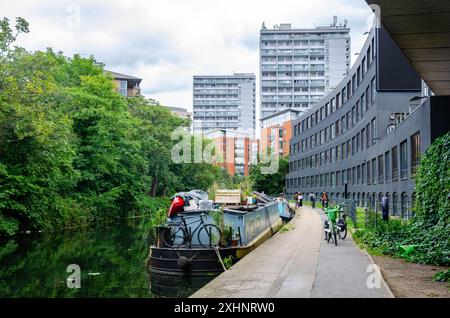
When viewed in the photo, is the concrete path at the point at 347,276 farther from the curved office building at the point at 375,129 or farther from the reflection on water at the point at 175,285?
the curved office building at the point at 375,129

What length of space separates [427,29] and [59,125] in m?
22.5

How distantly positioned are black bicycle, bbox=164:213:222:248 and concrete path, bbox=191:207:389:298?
1638 millimetres

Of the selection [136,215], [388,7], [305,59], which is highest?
Result: [305,59]

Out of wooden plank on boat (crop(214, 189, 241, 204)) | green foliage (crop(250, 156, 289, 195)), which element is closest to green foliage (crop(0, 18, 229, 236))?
wooden plank on boat (crop(214, 189, 241, 204))

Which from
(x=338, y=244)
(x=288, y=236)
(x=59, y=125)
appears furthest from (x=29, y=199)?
(x=338, y=244)

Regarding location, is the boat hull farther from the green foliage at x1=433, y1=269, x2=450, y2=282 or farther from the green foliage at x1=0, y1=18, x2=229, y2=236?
the green foliage at x1=0, y1=18, x2=229, y2=236

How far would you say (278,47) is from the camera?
15038 cm

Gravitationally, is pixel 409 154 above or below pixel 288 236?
above

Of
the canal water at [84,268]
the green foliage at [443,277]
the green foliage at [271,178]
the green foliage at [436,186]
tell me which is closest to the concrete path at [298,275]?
the green foliage at [443,277]

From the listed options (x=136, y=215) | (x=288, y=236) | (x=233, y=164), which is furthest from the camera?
(x=233, y=164)

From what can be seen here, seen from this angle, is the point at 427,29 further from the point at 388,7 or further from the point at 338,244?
the point at 338,244

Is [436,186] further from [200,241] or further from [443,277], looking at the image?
[200,241]

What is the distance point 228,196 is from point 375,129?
75.8ft

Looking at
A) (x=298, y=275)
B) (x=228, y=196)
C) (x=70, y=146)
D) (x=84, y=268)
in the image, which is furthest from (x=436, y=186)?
(x=70, y=146)
